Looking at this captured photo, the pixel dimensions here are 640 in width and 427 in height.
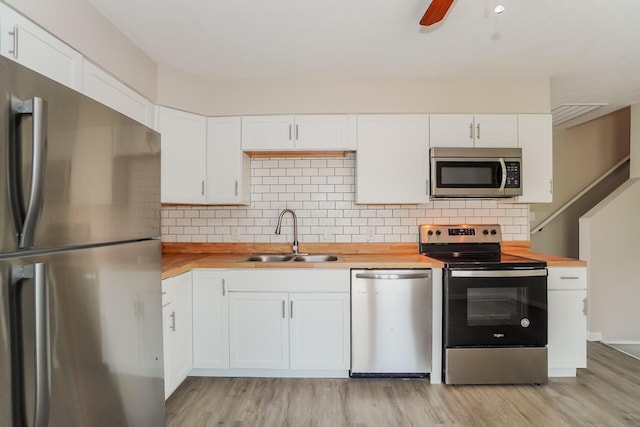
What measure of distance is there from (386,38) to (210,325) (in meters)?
2.39

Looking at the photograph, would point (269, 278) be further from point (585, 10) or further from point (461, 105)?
point (585, 10)

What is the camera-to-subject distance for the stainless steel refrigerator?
2.52 feet

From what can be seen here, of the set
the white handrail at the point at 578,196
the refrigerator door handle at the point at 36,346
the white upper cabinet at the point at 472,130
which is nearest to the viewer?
the refrigerator door handle at the point at 36,346

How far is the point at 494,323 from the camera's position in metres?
2.33

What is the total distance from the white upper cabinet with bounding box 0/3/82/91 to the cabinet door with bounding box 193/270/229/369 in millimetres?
1467

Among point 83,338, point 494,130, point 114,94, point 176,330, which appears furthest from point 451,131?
point 83,338

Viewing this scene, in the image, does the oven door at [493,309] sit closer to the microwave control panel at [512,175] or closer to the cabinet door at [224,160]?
the microwave control panel at [512,175]

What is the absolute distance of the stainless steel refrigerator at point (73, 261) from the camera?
2.52 feet

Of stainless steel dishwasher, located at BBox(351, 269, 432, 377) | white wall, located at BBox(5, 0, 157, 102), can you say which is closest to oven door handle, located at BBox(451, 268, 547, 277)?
stainless steel dishwasher, located at BBox(351, 269, 432, 377)

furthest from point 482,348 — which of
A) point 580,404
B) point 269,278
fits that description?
point 269,278

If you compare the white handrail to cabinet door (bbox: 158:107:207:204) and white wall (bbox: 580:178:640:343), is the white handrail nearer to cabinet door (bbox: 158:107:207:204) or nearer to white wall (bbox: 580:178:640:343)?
white wall (bbox: 580:178:640:343)

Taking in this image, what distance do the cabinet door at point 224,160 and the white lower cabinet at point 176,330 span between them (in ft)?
2.40

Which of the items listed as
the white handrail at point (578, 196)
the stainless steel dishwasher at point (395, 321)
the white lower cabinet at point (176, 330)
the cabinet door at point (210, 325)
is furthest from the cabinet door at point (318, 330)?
the white handrail at point (578, 196)

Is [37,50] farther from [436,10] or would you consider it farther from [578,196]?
[578,196]
